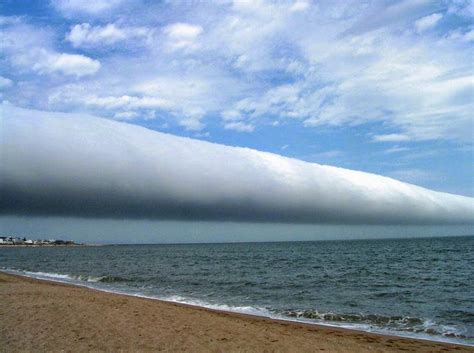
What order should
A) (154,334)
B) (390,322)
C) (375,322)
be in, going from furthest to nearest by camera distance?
(375,322), (390,322), (154,334)

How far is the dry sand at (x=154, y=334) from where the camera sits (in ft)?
37.4

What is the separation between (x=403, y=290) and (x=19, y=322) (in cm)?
2426

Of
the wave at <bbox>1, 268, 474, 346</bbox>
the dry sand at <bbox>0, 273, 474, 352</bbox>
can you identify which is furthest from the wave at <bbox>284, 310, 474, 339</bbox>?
the dry sand at <bbox>0, 273, 474, 352</bbox>

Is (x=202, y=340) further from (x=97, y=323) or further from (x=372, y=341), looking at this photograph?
(x=372, y=341)

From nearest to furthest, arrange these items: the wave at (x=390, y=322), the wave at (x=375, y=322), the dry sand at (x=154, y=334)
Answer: the dry sand at (x=154, y=334) < the wave at (x=375, y=322) < the wave at (x=390, y=322)

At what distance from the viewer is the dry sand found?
37.4ft

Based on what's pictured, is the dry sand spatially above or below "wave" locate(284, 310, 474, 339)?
above

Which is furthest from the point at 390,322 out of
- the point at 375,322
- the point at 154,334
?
the point at 154,334

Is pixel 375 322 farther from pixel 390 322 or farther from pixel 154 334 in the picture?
pixel 154 334

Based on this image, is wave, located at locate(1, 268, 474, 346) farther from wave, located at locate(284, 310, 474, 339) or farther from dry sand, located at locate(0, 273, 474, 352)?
dry sand, located at locate(0, 273, 474, 352)

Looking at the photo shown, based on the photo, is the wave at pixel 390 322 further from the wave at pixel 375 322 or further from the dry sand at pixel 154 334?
the dry sand at pixel 154 334

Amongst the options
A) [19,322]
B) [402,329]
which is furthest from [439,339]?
[19,322]

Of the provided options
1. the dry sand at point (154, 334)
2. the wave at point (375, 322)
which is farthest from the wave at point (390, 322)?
the dry sand at point (154, 334)

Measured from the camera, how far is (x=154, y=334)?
12.9m
